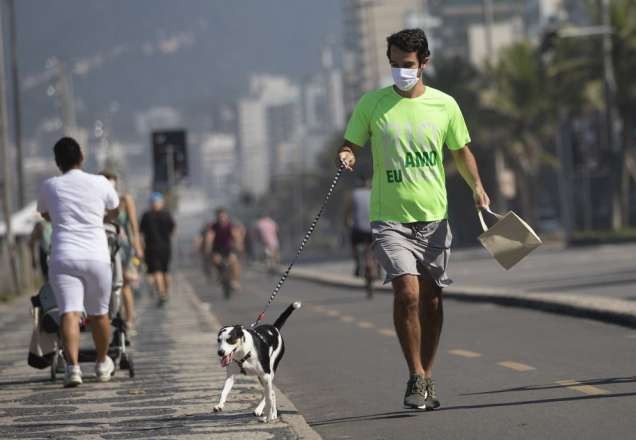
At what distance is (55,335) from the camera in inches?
481

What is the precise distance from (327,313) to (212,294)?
13.2 m

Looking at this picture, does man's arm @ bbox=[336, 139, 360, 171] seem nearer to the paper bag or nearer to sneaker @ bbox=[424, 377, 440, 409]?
the paper bag

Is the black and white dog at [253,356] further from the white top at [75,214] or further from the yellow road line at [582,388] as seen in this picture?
the white top at [75,214]

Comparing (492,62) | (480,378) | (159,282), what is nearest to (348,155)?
(480,378)

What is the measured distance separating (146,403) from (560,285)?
14.9 metres

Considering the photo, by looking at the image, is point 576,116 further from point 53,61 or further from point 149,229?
point 149,229

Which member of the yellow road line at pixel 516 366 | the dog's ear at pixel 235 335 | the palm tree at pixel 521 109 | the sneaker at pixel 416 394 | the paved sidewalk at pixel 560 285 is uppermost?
the palm tree at pixel 521 109

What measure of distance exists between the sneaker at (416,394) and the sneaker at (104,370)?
10.8 feet

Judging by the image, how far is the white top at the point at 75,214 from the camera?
37.4 ft

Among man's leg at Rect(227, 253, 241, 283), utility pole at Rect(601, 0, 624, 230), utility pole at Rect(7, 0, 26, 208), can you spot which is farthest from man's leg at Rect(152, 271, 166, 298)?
utility pole at Rect(7, 0, 26, 208)

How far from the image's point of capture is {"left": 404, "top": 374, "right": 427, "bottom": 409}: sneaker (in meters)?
9.27

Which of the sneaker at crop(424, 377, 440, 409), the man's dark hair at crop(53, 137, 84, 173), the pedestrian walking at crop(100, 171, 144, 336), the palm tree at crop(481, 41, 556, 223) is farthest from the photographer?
the palm tree at crop(481, 41, 556, 223)

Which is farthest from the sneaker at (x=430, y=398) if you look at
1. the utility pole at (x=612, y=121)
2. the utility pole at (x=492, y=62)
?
the utility pole at (x=492, y=62)

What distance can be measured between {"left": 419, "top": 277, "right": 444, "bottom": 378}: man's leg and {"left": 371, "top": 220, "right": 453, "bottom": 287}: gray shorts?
0.20 ft
